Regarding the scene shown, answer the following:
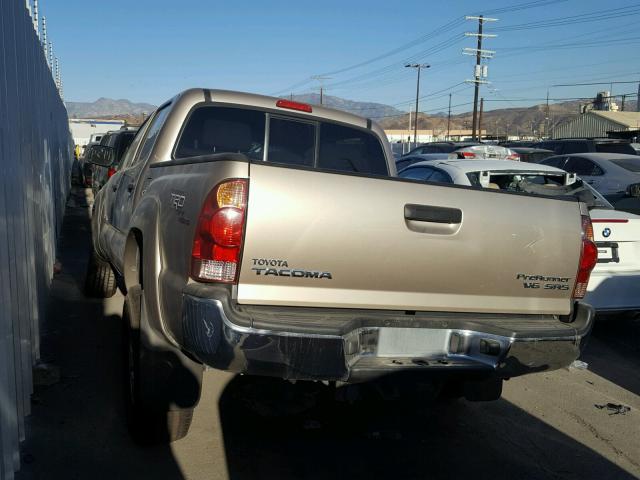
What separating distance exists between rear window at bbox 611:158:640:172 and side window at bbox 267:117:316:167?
9.77 meters

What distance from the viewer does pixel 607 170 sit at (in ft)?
40.8

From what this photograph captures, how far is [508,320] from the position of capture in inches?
132

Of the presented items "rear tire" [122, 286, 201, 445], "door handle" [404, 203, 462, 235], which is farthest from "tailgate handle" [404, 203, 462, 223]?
"rear tire" [122, 286, 201, 445]

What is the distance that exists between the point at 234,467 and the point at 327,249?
1.46 metres

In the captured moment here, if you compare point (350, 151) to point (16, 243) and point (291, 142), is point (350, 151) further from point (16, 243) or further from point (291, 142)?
point (16, 243)

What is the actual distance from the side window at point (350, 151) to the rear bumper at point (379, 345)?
181 cm

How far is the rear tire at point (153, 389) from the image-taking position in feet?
10.6

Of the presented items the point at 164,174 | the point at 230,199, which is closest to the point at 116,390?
the point at 164,174

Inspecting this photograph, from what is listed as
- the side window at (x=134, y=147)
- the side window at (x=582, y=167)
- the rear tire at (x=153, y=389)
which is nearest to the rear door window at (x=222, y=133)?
the rear tire at (x=153, y=389)

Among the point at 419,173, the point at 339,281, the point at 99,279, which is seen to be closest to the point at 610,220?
the point at 419,173

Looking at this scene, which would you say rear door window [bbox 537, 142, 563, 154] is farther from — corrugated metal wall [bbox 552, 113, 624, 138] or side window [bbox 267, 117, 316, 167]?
corrugated metal wall [bbox 552, 113, 624, 138]

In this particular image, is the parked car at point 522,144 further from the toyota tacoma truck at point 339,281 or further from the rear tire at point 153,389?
the rear tire at point 153,389

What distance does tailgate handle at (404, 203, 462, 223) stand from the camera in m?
3.05

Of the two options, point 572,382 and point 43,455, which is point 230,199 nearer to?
point 43,455
